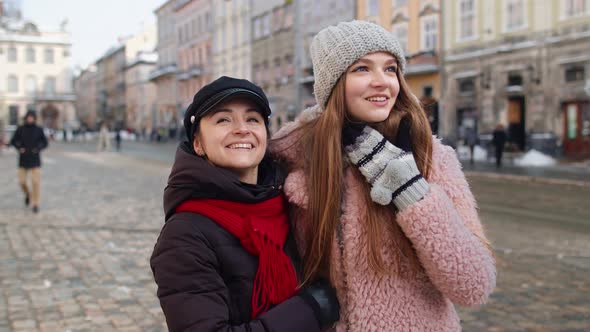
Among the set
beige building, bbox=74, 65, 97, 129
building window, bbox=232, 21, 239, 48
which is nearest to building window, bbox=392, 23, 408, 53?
building window, bbox=232, 21, 239, 48

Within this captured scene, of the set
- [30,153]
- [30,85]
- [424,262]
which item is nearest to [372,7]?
[30,153]

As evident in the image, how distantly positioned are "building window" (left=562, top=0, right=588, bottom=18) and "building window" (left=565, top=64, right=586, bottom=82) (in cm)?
197

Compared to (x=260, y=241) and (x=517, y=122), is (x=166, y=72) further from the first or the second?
(x=260, y=241)

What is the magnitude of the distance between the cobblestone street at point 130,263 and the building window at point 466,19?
52.7ft

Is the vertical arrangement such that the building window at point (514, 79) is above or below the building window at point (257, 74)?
below

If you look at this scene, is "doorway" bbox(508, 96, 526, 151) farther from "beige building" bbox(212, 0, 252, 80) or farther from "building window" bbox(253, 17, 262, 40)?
"beige building" bbox(212, 0, 252, 80)

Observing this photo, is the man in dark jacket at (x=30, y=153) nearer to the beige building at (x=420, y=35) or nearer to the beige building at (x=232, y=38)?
the beige building at (x=420, y=35)

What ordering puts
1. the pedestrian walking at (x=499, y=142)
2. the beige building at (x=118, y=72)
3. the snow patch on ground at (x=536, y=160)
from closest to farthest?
the pedestrian walking at (x=499, y=142) → the snow patch on ground at (x=536, y=160) → the beige building at (x=118, y=72)

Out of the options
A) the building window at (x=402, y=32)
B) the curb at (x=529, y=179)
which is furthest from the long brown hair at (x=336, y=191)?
the building window at (x=402, y=32)

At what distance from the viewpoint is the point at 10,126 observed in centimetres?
7356

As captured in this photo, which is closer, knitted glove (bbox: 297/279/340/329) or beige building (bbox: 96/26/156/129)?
knitted glove (bbox: 297/279/340/329)

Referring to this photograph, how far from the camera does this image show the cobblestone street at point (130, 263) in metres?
4.65

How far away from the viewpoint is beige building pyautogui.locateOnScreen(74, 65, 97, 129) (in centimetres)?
11474

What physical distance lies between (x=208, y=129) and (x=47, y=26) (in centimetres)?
8674
